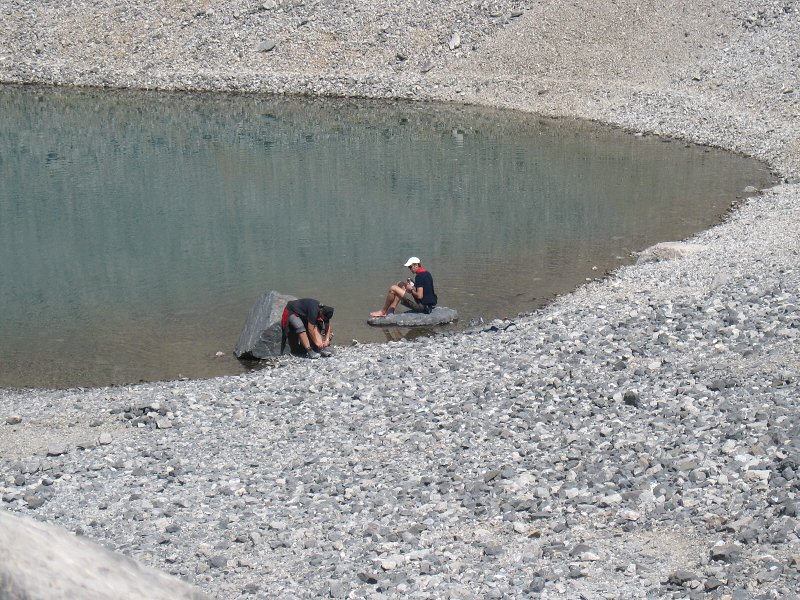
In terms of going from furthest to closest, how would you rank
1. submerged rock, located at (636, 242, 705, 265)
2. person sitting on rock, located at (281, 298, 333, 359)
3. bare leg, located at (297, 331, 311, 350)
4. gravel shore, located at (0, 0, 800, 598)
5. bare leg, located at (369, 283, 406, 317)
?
submerged rock, located at (636, 242, 705, 265) → bare leg, located at (369, 283, 406, 317) → bare leg, located at (297, 331, 311, 350) → person sitting on rock, located at (281, 298, 333, 359) → gravel shore, located at (0, 0, 800, 598)

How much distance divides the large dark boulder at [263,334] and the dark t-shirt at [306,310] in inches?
18.2

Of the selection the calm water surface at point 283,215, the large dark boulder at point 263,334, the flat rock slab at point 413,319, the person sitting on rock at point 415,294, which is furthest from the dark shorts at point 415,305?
the large dark boulder at point 263,334

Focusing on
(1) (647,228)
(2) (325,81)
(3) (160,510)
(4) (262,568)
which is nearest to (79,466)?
→ (3) (160,510)

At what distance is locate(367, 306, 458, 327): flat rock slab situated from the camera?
23672mm

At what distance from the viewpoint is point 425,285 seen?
23.7m

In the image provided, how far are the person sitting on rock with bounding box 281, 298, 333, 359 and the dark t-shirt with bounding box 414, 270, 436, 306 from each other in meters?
2.88

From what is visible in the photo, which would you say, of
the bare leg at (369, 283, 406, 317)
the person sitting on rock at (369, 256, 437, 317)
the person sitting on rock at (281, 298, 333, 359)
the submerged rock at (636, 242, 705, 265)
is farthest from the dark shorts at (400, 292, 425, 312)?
the submerged rock at (636, 242, 705, 265)

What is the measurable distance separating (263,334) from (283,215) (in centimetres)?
1202

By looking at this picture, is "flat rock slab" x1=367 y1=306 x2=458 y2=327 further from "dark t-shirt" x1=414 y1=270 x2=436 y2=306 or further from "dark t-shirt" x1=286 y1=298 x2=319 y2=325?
"dark t-shirt" x1=286 y1=298 x2=319 y2=325

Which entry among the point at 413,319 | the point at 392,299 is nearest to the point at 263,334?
the point at 392,299

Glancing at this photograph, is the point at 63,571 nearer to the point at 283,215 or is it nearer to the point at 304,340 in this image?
the point at 304,340

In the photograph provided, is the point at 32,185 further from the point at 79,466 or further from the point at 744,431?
the point at 744,431

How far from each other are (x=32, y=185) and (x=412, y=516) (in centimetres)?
2727

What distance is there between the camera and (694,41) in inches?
2231
